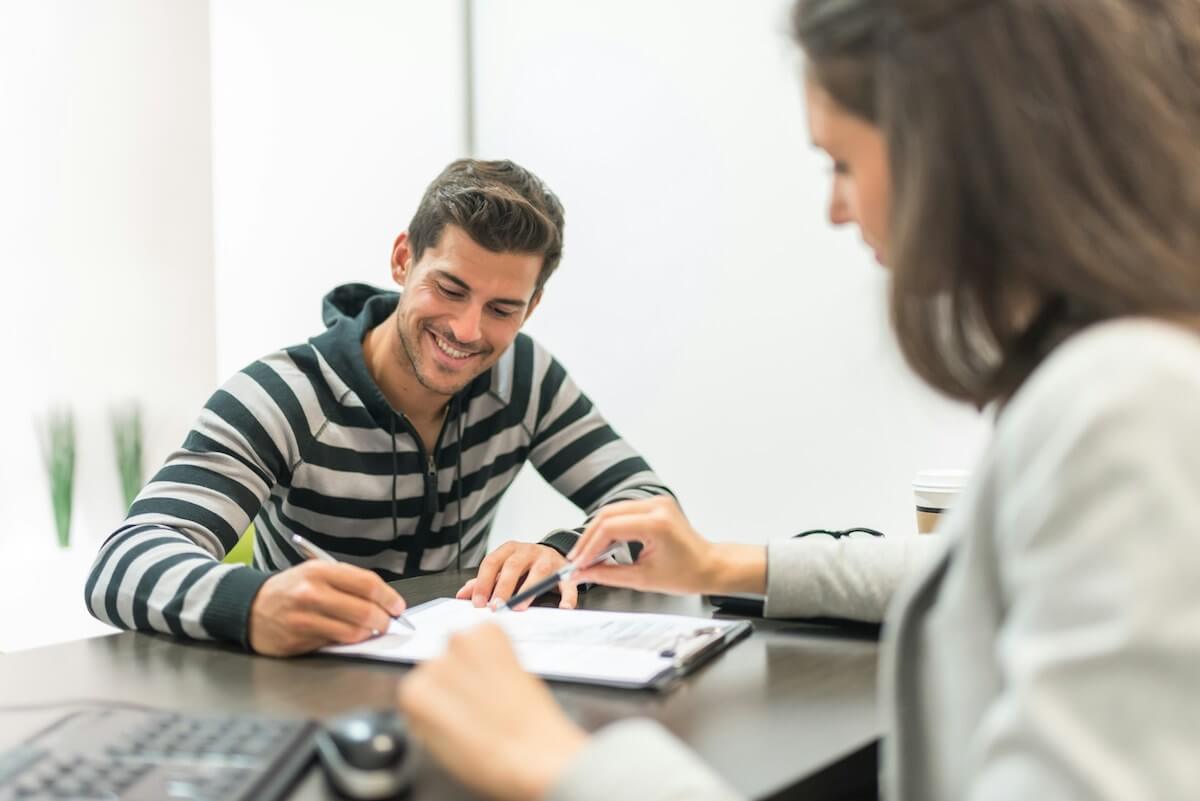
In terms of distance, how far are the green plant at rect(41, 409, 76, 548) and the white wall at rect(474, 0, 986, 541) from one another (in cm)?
128

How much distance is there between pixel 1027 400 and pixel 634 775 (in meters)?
0.29

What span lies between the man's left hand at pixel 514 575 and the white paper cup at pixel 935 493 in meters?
0.54

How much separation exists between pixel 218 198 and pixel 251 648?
2438 mm

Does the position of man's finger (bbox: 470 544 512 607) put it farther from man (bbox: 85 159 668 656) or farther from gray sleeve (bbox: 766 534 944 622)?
gray sleeve (bbox: 766 534 944 622)

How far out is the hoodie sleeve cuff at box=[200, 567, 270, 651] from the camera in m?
1.11

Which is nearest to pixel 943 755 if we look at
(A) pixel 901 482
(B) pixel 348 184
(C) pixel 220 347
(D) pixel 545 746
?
(D) pixel 545 746

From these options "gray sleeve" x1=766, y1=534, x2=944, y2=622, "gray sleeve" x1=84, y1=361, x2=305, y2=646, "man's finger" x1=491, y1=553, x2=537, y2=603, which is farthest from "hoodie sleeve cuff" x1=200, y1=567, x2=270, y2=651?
"gray sleeve" x1=766, y1=534, x2=944, y2=622

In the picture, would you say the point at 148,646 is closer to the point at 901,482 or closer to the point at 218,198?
the point at 901,482

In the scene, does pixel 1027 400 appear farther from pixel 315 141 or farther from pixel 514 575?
pixel 315 141

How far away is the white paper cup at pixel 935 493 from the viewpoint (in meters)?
1.56

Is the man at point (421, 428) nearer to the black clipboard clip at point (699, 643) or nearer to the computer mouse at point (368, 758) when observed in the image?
the black clipboard clip at point (699, 643)

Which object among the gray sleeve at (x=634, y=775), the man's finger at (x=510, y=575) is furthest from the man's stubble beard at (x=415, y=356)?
the gray sleeve at (x=634, y=775)

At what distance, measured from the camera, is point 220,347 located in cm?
329

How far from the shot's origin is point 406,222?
2.92 metres
